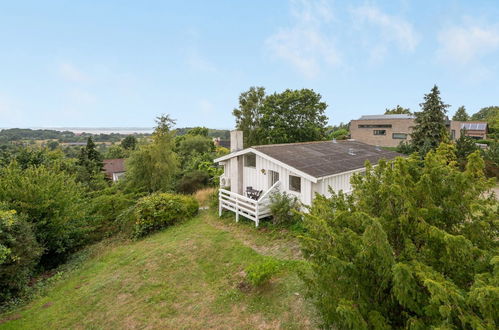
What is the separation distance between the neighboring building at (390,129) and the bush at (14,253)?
3964 cm

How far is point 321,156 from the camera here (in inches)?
535

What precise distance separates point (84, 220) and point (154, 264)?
6.91 metres

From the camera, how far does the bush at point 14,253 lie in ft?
28.7

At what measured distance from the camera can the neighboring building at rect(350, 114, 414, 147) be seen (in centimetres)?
3709

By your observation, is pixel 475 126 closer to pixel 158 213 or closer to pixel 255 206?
pixel 255 206

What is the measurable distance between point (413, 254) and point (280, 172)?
344 inches

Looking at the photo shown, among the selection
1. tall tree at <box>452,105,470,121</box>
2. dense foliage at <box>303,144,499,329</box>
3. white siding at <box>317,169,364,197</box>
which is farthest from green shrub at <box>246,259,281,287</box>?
tall tree at <box>452,105,470,121</box>

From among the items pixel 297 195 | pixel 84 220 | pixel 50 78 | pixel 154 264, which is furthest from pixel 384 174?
pixel 50 78

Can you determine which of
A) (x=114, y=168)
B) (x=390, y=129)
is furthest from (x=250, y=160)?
(x=114, y=168)

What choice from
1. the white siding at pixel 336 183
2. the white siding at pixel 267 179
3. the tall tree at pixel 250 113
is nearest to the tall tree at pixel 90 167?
the white siding at pixel 267 179

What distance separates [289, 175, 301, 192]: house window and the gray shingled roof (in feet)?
2.14

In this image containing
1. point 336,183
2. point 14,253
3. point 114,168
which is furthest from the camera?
point 114,168

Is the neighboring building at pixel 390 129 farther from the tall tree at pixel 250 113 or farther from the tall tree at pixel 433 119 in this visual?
the tall tree at pixel 250 113

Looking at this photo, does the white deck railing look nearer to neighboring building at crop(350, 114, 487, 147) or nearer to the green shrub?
the green shrub
